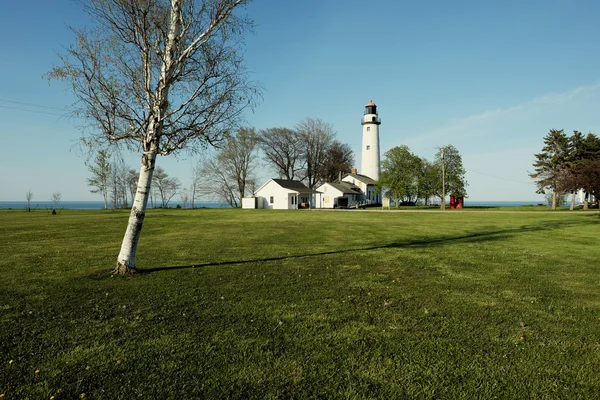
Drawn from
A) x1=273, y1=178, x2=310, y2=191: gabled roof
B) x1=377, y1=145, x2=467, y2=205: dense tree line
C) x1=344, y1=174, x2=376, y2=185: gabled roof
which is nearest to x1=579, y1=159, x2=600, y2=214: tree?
x1=377, y1=145, x2=467, y2=205: dense tree line

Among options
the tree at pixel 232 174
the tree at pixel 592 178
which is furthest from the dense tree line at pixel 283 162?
the tree at pixel 592 178

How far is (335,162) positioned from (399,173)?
17992 millimetres

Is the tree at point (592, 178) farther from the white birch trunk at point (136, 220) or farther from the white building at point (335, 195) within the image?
the white building at point (335, 195)

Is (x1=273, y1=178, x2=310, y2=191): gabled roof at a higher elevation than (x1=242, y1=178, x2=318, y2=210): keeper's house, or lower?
higher

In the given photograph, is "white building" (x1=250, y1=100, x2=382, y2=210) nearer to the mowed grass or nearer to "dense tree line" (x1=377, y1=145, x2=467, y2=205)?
"dense tree line" (x1=377, y1=145, x2=467, y2=205)

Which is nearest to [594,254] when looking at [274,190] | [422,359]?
[422,359]

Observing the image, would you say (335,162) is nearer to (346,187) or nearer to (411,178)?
(346,187)

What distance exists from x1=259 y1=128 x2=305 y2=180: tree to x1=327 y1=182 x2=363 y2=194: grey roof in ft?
36.1

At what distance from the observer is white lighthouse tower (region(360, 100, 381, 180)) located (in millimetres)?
77062

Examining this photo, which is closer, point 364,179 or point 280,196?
point 280,196

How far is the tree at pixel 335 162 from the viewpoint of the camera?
264 feet

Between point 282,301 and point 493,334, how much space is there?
13.7 ft

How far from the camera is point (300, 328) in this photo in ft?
20.1

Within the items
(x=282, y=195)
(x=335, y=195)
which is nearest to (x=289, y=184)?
(x=282, y=195)
